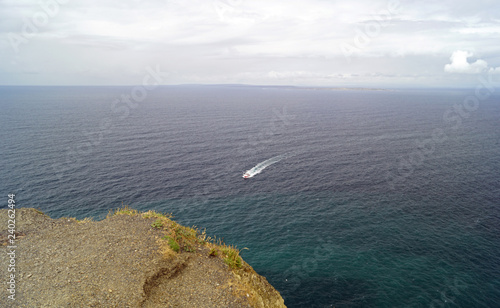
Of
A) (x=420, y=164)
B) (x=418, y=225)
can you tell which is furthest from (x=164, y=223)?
(x=420, y=164)

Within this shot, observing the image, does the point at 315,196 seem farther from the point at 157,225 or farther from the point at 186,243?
the point at 157,225

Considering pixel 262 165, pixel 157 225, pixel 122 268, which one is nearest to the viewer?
pixel 122 268

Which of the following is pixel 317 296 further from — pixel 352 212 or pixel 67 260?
pixel 67 260

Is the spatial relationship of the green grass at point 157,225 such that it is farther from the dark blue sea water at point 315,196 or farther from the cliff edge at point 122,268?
the dark blue sea water at point 315,196

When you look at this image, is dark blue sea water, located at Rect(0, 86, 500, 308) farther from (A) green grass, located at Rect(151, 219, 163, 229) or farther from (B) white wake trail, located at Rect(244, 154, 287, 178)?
(A) green grass, located at Rect(151, 219, 163, 229)

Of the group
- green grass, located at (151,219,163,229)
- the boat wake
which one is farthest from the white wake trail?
green grass, located at (151,219,163,229)

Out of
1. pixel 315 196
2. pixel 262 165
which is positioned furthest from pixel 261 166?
pixel 315 196

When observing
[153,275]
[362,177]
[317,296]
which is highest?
[153,275]

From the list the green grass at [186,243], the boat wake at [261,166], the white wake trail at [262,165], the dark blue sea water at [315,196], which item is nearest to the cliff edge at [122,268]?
the green grass at [186,243]
